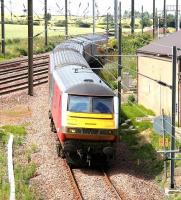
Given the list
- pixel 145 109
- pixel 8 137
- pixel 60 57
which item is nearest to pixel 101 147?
pixel 8 137

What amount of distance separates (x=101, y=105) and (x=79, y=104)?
731mm

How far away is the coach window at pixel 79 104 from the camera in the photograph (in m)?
16.9

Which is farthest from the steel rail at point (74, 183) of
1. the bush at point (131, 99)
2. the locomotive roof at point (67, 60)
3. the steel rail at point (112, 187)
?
the bush at point (131, 99)

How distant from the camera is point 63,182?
603 inches

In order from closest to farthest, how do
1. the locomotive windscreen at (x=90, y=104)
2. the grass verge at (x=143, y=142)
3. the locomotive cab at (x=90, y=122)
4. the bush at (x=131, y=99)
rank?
the locomotive cab at (x=90, y=122) → the locomotive windscreen at (x=90, y=104) → the grass verge at (x=143, y=142) → the bush at (x=131, y=99)

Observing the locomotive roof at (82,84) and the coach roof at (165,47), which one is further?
the coach roof at (165,47)

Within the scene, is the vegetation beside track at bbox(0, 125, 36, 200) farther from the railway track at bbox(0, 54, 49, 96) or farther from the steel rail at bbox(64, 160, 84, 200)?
the railway track at bbox(0, 54, 49, 96)

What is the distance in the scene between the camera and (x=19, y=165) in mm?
16812

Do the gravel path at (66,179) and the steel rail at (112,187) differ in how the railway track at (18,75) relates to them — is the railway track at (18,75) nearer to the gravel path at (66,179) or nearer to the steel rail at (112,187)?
the gravel path at (66,179)

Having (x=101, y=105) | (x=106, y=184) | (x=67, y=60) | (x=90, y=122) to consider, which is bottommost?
(x=106, y=184)

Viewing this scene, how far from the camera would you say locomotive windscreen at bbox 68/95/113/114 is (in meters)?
16.9

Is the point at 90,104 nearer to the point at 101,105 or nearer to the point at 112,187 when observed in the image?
the point at 101,105

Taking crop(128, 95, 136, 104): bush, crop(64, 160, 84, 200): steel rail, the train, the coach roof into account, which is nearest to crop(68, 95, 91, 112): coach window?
the train

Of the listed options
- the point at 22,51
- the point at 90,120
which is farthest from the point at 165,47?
the point at 22,51
